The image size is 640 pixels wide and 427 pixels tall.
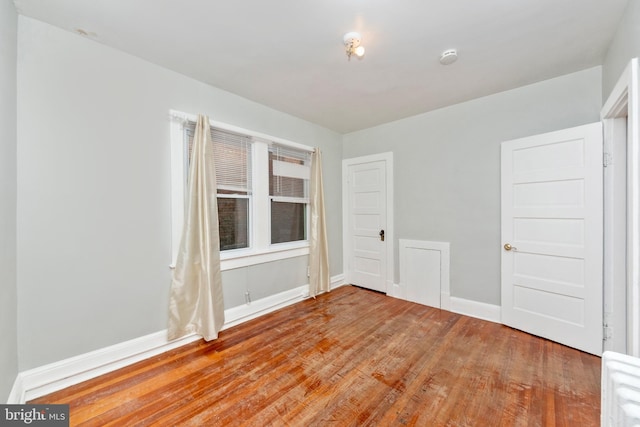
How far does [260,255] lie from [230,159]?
1.19m

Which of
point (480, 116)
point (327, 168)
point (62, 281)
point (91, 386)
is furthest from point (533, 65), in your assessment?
point (91, 386)

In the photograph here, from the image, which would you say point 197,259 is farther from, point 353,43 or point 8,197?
point 353,43

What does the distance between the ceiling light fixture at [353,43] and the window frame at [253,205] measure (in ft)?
4.79

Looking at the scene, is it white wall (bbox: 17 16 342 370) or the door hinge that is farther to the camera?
the door hinge

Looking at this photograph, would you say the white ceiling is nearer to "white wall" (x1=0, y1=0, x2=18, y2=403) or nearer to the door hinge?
"white wall" (x1=0, y1=0, x2=18, y2=403)

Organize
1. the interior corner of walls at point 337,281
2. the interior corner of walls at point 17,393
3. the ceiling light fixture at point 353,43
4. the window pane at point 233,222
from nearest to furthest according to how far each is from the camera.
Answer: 1. the interior corner of walls at point 17,393
2. the ceiling light fixture at point 353,43
3. the window pane at point 233,222
4. the interior corner of walls at point 337,281

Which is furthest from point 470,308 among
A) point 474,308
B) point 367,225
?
point 367,225

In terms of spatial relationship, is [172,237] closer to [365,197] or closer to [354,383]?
[354,383]

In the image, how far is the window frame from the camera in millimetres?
2398

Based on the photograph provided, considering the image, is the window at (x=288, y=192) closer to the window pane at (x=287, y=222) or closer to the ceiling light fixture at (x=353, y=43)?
the window pane at (x=287, y=222)

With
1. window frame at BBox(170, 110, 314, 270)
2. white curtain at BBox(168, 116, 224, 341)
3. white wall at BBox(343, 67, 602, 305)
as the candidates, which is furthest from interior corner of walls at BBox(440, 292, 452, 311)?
white curtain at BBox(168, 116, 224, 341)

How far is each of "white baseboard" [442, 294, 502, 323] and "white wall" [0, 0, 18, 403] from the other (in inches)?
154

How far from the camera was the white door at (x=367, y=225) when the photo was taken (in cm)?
388

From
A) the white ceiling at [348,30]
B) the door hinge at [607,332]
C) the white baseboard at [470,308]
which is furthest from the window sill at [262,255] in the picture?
the door hinge at [607,332]
